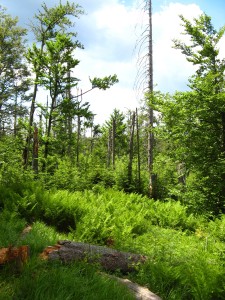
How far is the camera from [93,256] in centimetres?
470

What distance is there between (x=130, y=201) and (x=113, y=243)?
4.36 meters

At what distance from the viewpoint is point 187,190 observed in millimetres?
10664

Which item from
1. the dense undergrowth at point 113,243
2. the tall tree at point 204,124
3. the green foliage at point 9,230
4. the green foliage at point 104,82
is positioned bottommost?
the dense undergrowth at point 113,243

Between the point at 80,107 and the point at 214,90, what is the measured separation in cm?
756

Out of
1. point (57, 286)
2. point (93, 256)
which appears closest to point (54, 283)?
point (57, 286)

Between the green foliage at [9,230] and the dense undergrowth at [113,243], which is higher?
the green foliage at [9,230]

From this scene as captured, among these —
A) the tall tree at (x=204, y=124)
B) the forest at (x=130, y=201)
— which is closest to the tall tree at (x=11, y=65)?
the forest at (x=130, y=201)

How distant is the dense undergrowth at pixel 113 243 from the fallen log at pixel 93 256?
0.70ft

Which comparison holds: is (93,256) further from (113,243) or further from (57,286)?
(113,243)

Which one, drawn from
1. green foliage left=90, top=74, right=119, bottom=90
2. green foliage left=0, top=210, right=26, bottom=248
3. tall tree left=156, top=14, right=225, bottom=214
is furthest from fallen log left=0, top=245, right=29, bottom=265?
green foliage left=90, top=74, right=119, bottom=90

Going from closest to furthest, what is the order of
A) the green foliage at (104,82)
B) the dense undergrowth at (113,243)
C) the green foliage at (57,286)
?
1. the green foliage at (57,286)
2. the dense undergrowth at (113,243)
3. the green foliage at (104,82)

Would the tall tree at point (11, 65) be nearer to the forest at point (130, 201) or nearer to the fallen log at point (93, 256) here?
the forest at point (130, 201)

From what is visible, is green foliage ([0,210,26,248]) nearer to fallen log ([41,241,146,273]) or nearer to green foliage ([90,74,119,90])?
fallen log ([41,241,146,273])

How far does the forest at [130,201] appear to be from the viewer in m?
4.07
